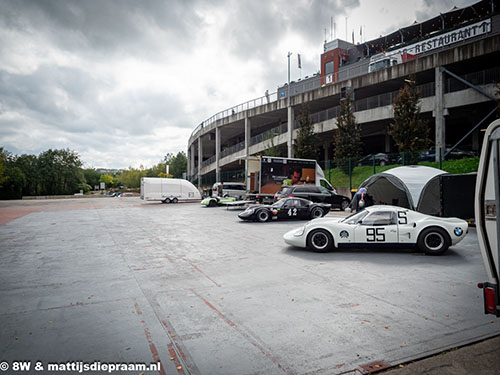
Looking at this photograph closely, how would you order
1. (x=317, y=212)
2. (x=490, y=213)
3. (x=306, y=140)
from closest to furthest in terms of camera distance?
(x=490, y=213), (x=317, y=212), (x=306, y=140)

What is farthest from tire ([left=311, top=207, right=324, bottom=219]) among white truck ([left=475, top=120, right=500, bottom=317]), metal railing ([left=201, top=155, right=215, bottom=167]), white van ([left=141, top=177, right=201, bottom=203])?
metal railing ([left=201, top=155, right=215, bottom=167])

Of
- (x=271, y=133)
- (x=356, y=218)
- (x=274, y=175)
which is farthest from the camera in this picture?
(x=271, y=133)

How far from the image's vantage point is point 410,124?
24.8 metres

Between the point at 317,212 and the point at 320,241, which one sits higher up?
the point at 317,212

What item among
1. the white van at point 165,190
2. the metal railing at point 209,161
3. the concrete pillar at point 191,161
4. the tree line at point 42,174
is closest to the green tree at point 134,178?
the tree line at point 42,174

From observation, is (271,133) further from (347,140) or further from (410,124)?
(410,124)

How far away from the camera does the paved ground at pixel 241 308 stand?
3.56 metres

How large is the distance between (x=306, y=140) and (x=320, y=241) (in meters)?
25.6

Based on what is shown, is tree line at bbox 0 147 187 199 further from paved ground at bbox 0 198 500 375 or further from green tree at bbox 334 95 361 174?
paved ground at bbox 0 198 500 375

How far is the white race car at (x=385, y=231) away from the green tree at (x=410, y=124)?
18.3 meters

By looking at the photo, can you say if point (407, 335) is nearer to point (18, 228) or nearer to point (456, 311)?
point (456, 311)

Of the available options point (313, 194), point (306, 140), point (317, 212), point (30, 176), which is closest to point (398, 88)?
point (306, 140)

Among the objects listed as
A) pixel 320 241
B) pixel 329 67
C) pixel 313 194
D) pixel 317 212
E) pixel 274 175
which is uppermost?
pixel 329 67

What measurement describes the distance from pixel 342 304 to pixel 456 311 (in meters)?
1.58
